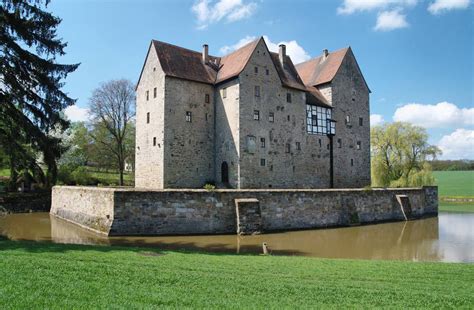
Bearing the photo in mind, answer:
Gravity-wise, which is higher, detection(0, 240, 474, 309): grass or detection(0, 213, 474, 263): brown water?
detection(0, 240, 474, 309): grass

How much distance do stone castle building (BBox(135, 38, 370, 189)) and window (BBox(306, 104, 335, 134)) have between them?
91 mm

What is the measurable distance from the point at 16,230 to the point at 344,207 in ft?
63.3

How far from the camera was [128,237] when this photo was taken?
55.2ft

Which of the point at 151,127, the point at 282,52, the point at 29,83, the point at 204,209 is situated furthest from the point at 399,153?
the point at 29,83

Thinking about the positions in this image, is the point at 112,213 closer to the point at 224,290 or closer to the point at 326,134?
the point at 224,290

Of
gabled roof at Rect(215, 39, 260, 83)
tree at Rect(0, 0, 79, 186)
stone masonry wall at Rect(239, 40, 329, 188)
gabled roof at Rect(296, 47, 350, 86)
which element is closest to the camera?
tree at Rect(0, 0, 79, 186)

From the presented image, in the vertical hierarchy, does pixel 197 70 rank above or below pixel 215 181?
above

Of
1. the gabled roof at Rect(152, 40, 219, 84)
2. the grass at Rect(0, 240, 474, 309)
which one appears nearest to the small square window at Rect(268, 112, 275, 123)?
the gabled roof at Rect(152, 40, 219, 84)

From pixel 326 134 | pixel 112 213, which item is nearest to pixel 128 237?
pixel 112 213

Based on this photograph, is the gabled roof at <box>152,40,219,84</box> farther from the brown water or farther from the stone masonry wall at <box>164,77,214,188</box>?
the brown water

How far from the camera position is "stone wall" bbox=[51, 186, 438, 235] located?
17.4 metres

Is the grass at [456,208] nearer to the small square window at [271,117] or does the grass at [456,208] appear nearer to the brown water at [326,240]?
the brown water at [326,240]

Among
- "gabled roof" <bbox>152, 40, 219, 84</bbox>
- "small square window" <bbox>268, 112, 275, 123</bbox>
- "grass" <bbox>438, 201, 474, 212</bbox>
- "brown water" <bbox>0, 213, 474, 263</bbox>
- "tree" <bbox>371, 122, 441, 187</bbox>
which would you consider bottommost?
"grass" <bbox>438, 201, 474, 212</bbox>

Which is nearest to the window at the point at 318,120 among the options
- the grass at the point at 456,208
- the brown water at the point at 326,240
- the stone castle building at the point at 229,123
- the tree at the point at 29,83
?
the stone castle building at the point at 229,123
